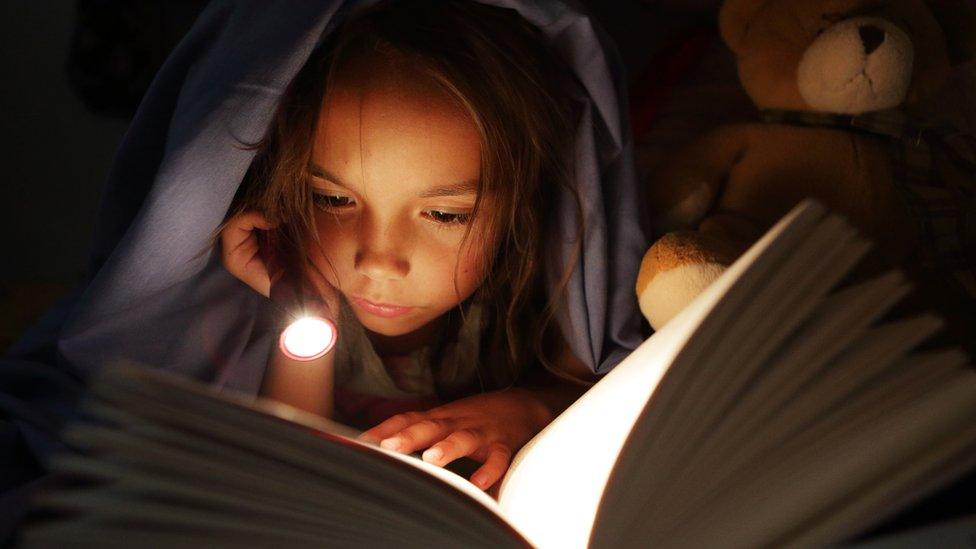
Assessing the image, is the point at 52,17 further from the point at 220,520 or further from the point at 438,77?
the point at 220,520

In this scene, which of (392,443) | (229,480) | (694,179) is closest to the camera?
(229,480)

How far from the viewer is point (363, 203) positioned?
65cm

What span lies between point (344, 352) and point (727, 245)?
43 centimetres

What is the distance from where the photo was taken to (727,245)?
0.66 meters

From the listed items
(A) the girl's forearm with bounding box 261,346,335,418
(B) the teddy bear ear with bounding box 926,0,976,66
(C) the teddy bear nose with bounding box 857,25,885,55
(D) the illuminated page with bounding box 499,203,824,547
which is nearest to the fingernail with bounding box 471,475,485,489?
(D) the illuminated page with bounding box 499,203,824,547

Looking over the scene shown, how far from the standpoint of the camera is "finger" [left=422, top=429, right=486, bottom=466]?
22.3 inches

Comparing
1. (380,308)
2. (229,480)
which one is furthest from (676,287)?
(229,480)

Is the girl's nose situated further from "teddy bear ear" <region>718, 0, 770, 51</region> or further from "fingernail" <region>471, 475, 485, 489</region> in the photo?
"teddy bear ear" <region>718, 0, 770, 51</region>

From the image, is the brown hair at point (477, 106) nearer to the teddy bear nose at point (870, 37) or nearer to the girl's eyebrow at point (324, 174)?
the girl's eyebrow at point (324, 174)

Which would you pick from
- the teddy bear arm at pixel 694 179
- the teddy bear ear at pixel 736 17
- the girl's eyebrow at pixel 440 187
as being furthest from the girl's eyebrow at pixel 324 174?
the teddy bear ear at pixel 736 17

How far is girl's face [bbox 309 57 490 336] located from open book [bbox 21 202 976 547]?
26cm

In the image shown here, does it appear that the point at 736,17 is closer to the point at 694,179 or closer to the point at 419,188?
the point at 694,179

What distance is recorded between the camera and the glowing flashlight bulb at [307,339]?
2.37ft

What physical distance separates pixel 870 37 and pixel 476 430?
499 millimetres
